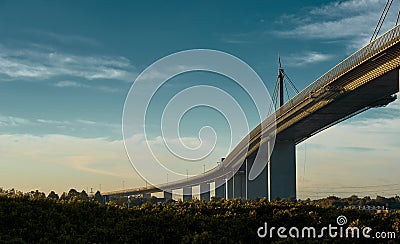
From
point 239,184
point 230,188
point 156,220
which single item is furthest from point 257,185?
point 156,220

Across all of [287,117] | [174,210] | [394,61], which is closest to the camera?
[174,210]

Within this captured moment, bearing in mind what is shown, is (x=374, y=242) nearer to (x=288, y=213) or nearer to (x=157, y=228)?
(x=288, y=213)

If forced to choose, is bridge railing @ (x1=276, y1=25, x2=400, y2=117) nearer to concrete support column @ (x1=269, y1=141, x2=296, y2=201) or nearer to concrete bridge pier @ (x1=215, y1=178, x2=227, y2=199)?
concrete support column @ (x1=269, y1=141, x2=296, y2=201)

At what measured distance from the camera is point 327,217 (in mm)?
17578

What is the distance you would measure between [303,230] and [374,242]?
2.10 metres

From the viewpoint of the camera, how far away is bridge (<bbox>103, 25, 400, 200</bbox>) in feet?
147

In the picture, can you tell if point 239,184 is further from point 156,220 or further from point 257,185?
point 156,220

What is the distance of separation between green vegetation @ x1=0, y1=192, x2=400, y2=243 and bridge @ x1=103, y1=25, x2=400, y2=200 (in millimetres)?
24791

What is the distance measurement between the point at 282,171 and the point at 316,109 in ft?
76.0

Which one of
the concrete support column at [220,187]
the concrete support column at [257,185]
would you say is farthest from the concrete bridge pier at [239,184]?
the concrete support column at [257,185]

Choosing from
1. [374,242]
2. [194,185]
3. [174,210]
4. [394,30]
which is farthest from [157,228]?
[194,185]

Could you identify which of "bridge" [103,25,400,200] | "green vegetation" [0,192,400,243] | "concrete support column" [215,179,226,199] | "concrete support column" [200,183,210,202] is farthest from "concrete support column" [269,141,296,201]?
"green vegetation" [0,192,400,243]

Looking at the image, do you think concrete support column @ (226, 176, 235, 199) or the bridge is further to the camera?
concrete support column @ (226, 176, 235, 199)

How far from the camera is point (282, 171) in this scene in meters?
82.4
